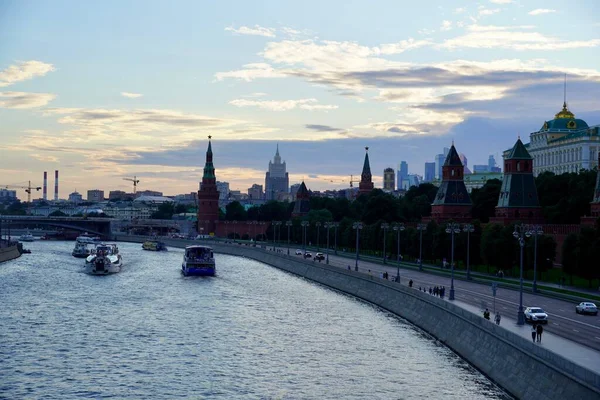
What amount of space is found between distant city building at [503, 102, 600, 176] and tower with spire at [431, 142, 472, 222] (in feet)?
126

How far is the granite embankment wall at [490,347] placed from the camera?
3303cm

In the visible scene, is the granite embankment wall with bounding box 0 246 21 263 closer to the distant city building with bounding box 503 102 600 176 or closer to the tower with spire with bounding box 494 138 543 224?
the tower with spire with bounding box 494 138 543 224

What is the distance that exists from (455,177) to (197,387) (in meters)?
97.3

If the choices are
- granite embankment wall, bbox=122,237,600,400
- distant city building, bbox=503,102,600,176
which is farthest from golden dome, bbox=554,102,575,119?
granite embankment wall, bbox=122,237,600,400

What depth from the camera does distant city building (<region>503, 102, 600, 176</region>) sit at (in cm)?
17025

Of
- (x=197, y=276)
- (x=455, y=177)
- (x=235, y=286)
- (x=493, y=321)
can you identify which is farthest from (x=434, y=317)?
(x=455, y=177)

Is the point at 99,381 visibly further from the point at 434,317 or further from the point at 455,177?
the point at 455,177

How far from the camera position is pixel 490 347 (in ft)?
148

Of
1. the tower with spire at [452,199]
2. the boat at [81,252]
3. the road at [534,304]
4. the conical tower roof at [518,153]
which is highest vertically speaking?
the conical tower roof at [518,153]

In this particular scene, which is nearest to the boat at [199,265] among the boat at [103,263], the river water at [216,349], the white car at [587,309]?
the boat at [103,263]

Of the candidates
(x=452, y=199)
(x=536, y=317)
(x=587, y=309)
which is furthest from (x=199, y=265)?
(x=536, y=317)

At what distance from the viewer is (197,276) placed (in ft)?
361

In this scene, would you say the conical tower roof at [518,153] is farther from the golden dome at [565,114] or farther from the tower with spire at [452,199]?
the golden dome at [565,114]

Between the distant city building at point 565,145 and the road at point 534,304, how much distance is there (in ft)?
283
